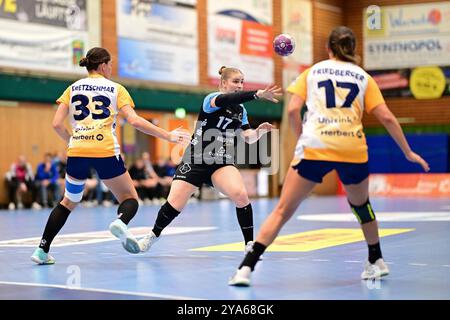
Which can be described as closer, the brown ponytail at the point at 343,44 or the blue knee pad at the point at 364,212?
the brown ponytail at the point at 343,44

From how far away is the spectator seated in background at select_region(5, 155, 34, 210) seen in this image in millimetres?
22609

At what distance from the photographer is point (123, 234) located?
789 centimetres

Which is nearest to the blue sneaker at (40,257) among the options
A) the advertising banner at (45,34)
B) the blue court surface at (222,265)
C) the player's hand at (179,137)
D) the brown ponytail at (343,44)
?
the blue court surface at (222,265)

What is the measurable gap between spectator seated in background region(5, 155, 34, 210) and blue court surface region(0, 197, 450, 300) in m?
9.52

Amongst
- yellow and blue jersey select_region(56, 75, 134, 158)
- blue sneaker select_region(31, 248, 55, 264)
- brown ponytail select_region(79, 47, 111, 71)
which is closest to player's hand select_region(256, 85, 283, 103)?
yellow and blue jersey select_region(56, 75, 134, 158)

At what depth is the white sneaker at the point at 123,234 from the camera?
7.80 metres

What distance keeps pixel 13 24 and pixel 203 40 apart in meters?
8.28

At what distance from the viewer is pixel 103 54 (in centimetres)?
809

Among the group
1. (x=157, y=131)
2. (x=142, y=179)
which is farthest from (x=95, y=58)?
(x=142, y=179)

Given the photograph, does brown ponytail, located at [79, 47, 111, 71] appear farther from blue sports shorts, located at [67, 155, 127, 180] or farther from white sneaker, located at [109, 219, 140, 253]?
white sneaker, located at [109, 219, 140, 253]

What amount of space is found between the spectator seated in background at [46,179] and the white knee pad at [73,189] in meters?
15.0

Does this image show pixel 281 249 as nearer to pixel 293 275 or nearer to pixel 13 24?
pixel 293 275

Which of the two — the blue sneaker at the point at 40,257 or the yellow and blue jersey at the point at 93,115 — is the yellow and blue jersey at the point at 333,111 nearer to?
the yellow and blue jersey at the point at 93,115

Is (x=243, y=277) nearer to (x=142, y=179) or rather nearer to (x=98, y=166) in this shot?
(x=98, y=166)
